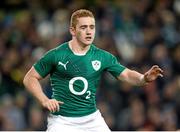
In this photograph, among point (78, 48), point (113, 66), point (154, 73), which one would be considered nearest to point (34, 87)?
point (78, 48)

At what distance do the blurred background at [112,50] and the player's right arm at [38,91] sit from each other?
163 inches

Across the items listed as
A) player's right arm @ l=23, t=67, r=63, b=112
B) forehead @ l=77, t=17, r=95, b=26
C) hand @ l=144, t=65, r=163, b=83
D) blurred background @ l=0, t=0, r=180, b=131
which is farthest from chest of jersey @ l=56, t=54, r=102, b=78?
blurred background @ l=0, t=0, r=180, b=131

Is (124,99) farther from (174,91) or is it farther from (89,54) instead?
(89,54)

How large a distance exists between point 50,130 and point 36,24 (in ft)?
21.7

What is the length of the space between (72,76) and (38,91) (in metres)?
0.40

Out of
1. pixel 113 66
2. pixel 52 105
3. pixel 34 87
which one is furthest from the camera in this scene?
pixel 113 66

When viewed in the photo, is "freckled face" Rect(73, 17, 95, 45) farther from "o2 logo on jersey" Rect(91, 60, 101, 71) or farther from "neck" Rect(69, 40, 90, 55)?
"o2 logo on jersey" Rect(91, 60, 101, 71)

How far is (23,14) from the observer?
14.8m

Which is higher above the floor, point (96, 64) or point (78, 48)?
point (78, 48)

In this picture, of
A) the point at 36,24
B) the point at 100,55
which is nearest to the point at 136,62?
the point at 36,24

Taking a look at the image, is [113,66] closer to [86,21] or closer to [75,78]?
[75,78]

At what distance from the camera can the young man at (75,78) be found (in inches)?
313

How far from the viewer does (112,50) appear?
13352 millimetres

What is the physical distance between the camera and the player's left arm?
7684mm
